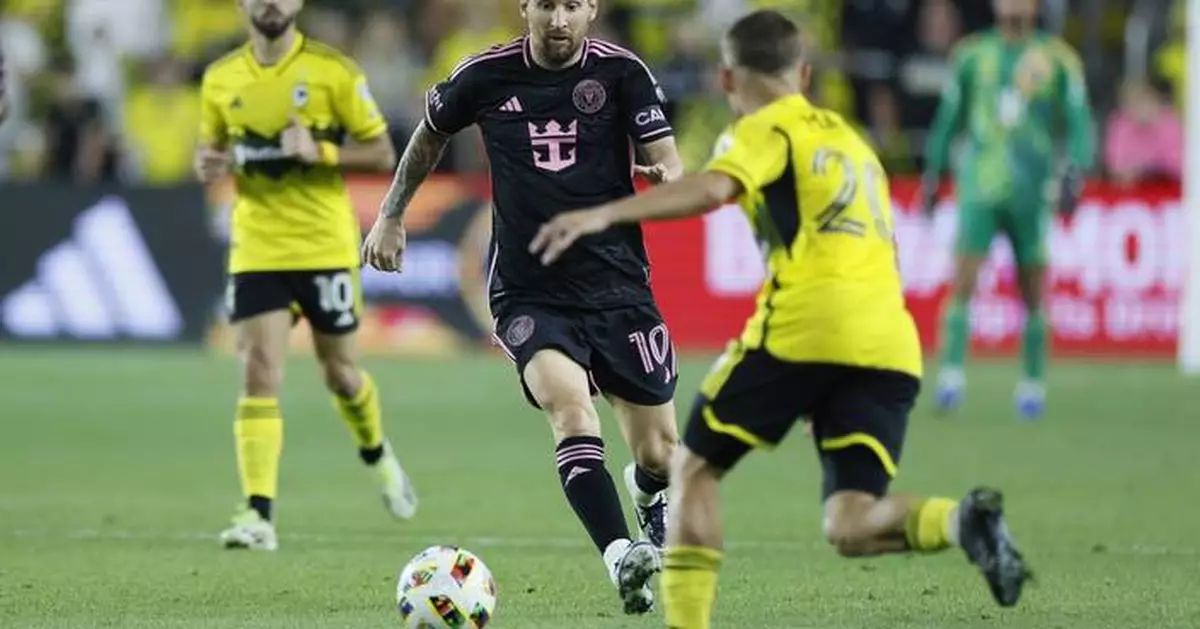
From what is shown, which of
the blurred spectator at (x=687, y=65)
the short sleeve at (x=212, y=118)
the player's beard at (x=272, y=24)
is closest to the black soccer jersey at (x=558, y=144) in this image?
the player's beard at (x=272, y=24)

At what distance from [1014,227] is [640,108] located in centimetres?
820

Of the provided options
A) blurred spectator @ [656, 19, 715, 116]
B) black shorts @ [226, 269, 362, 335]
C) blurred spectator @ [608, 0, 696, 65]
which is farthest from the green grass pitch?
blurred spectator @ [608, 0, 696, 65]

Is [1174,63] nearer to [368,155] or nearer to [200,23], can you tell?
[200,23]

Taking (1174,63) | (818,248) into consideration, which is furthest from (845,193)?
(1174,63)

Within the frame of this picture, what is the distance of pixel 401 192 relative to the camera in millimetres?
8859

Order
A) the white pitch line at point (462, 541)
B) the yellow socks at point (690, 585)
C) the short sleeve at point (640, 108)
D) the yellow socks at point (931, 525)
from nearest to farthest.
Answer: the yellow socks at point (931, 525) < the yellow socks at point (690, 585) < the short sleeve at point (640, 108) < the white pitch line at point (462, 541)

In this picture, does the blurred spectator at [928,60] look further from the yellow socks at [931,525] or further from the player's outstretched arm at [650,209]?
the player's outstretched arm at [650,209]

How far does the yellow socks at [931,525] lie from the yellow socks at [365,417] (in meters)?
5.01

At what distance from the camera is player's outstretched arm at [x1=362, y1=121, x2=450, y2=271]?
8.73m

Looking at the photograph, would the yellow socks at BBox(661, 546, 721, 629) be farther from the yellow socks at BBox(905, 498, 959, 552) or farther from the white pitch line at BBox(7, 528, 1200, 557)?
the white pitch line at BBox(7, 528, 1200, 557)

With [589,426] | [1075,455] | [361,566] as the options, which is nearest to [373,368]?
[1075,455]

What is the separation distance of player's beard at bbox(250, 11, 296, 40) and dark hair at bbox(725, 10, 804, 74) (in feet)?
13.9

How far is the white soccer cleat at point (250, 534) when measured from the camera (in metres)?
10.3

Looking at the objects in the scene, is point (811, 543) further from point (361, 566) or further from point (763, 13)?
point (763, 13)
